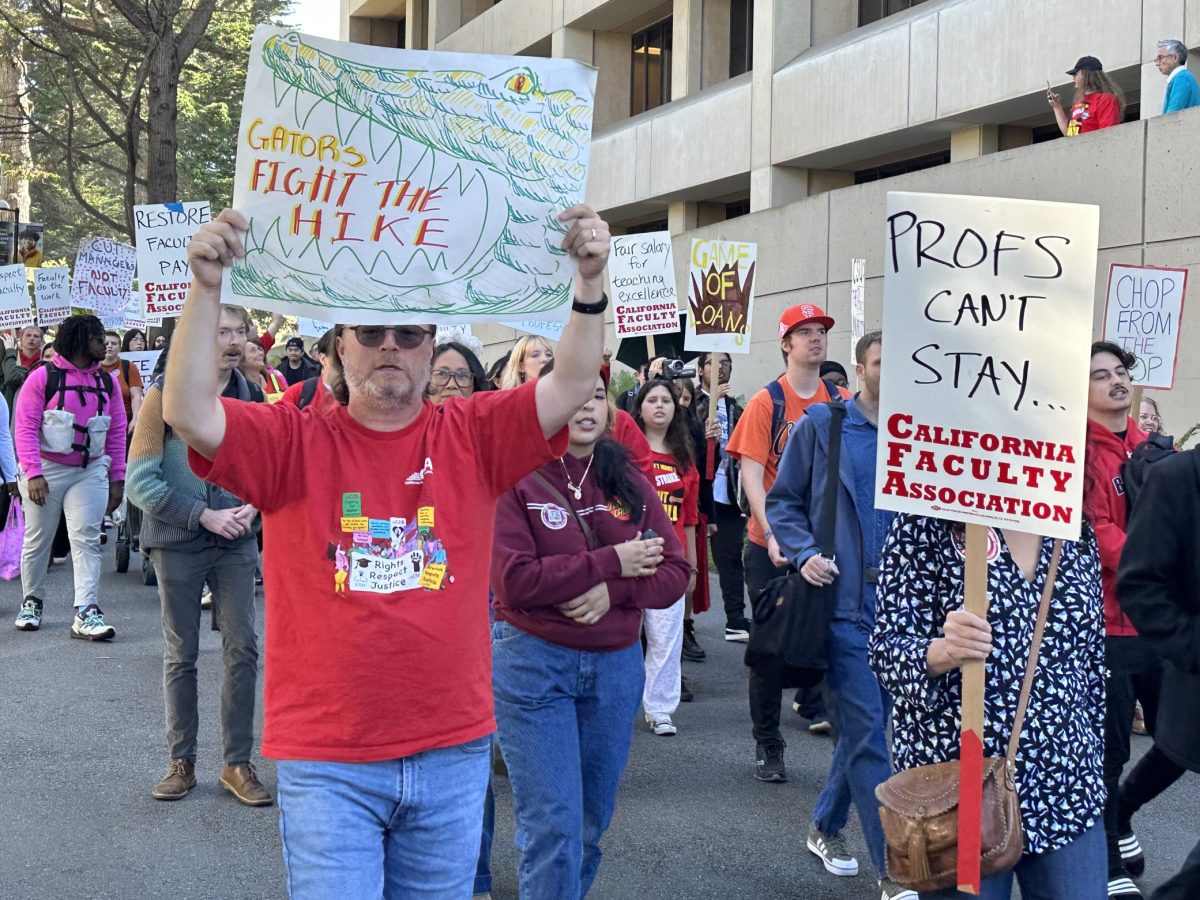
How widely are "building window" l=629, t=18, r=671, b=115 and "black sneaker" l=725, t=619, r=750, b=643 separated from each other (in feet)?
59.8

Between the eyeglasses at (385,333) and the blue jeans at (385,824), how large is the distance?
916 millimetres

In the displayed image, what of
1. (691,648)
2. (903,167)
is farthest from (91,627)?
(903,167)

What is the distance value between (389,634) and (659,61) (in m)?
25.8

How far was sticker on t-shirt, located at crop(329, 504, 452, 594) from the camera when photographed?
3232 mm

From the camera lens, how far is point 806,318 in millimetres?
7383

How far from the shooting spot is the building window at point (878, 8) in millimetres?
20375

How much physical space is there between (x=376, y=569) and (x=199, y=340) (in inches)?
24.1

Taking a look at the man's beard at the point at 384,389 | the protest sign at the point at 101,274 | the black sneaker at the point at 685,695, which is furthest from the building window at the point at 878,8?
the man's beard at the point at 384,389

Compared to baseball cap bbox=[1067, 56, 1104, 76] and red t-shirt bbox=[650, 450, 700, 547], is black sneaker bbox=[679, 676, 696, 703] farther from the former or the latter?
baseball cap bbox=[1067, 56, 1104, 76]

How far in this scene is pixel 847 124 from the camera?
65.9ft

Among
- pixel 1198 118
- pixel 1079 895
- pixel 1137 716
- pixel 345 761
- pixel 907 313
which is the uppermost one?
pixel 1198 118

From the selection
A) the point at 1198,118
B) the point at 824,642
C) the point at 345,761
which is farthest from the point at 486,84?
the point at 1198,118

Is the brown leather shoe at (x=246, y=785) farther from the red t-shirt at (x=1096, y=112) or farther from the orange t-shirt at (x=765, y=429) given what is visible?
the red t-shirt at (x=1096, y=112)

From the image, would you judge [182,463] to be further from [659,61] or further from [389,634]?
[659,61]
